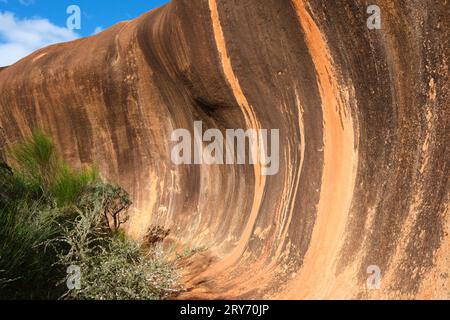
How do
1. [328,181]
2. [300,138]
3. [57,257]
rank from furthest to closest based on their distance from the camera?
[57,257] < [300,138] < [328,181]

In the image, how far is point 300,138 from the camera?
4.95m

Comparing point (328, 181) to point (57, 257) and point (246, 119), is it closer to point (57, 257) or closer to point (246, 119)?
point (246, 119)

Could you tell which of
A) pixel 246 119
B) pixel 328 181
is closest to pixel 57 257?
pixel 246 119

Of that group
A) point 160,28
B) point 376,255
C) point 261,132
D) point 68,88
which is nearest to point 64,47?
point 68,88

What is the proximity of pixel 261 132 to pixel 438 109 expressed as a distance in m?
2.22

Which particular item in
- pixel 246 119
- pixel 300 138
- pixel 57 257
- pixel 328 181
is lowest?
pixel 57 257

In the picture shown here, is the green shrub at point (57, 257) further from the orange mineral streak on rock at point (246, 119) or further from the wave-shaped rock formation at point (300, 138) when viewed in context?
the orange mineral streak on rock at point (246, 119)

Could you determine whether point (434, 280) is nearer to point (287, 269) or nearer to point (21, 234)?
point (287, 269)

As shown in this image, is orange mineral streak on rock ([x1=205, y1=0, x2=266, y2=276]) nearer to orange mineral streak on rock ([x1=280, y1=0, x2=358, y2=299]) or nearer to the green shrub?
the green shrub

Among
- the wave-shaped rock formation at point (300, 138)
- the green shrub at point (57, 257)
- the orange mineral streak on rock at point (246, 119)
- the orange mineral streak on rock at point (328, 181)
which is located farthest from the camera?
the orange mineral streak on rock at point (246, 119)

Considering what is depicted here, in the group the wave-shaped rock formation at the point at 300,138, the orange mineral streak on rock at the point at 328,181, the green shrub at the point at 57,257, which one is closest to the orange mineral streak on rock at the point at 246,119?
the wave-shaped rock formation at the point at 300,138

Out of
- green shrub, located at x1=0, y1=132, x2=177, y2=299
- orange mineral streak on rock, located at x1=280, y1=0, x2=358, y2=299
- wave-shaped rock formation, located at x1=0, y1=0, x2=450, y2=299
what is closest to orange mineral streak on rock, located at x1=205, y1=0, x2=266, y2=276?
wave-shaped rock formation, located at x1=0, y1=0, x2=450, y2=299

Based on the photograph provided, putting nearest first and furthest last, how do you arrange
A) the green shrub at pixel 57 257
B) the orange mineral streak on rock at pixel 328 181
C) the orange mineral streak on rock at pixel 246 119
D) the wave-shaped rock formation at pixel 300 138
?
1. the wave-shaped rock formation at pixel 300 138
2. the orange mineral streak on rock at pixel 328 181
3. the green shrub at pixel 57 257
4. the orange mineral streak on rock at pixel 246 119

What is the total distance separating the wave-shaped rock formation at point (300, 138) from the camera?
371 cm
